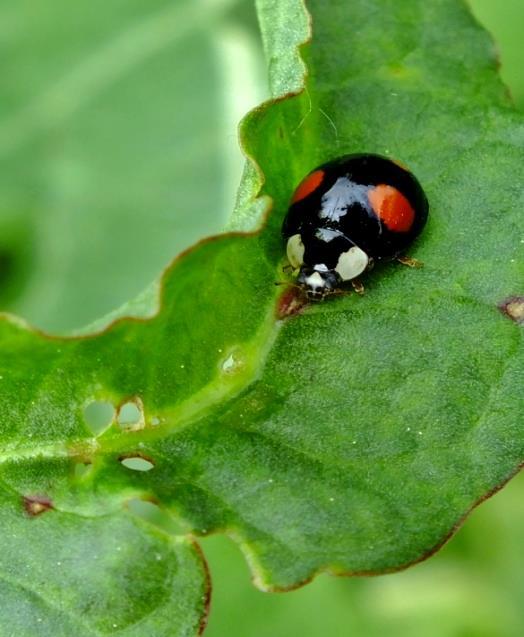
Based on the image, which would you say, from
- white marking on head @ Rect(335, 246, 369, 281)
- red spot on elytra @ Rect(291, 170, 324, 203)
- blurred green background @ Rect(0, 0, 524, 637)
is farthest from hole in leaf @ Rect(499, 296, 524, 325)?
blurred green background @ Rect(0, 0, 524, 637)

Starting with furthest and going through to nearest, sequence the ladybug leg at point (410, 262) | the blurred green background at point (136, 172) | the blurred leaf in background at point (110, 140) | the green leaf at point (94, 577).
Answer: the blurred leaf in background at point (110, 140), the blurred green background at point (136, 172), the ladybug leg at point (410, 262), the green leaf at point (94, 577)

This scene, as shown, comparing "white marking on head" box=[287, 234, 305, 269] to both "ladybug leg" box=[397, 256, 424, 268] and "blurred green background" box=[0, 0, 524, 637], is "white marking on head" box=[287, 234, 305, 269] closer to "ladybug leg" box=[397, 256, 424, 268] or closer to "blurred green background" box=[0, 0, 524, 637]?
"ladybug leg" box=[397, 256, 424, 268]

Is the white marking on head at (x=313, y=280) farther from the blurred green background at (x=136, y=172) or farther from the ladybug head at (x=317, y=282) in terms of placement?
the blurred green background at (x=136, y=172)

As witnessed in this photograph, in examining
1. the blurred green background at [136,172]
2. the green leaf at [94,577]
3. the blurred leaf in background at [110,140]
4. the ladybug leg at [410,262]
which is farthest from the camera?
the blurred leaf in background at [110,140]

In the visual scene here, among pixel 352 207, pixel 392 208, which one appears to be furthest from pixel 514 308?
pixel 352 207

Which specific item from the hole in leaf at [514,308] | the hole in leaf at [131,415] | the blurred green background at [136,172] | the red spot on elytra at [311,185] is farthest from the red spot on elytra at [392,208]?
the blurred green background at [136,172]

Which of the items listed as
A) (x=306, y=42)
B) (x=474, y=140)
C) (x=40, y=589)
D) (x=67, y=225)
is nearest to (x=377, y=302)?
(x=474, y=140)
